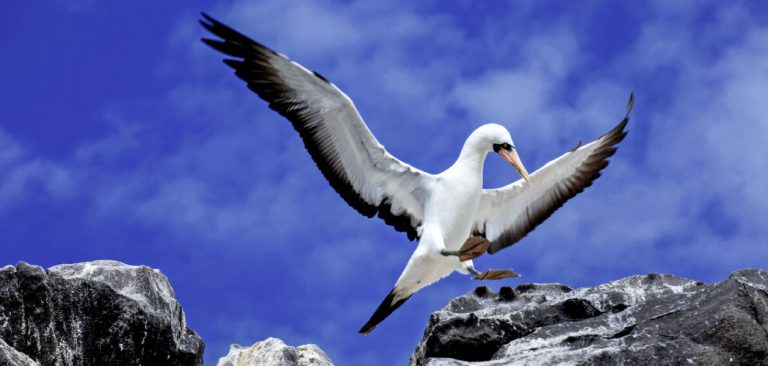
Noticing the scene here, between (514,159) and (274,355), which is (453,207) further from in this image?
(274,355)

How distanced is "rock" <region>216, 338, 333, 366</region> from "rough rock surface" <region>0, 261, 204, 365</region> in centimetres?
76

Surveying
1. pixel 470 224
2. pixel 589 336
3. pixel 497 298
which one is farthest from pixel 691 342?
pixel 470 224

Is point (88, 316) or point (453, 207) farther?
point (453, 207)

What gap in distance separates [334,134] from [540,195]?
3175 millimetres

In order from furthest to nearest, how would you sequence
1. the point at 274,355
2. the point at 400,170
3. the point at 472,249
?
the point at 400,170 → the point at 472,249 → the point at 274,355

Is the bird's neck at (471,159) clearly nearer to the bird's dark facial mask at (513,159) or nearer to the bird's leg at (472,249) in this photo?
the bird's dark facial mask at (513,159)

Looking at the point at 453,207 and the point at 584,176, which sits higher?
the point at 584,176

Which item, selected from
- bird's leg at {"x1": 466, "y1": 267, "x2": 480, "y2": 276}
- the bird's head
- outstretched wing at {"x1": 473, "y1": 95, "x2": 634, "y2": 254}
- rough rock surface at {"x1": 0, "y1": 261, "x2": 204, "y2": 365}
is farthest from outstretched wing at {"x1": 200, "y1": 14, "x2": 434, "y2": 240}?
rough rock surface at {"x1": 0, "y1": 261, "x2": 204, "y2": 365}

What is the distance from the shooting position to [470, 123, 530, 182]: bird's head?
39.7ft

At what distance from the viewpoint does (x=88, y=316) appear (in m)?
9.59

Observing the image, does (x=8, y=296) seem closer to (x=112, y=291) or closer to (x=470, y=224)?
(x=112, y=291)

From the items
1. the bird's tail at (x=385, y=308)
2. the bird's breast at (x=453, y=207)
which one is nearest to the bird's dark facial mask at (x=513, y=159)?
the bird's breast at (x=453, y=207)

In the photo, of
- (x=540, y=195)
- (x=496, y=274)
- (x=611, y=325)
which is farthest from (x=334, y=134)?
(x=611, y=325)

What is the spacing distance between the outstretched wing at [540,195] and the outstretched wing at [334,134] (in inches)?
51.2
